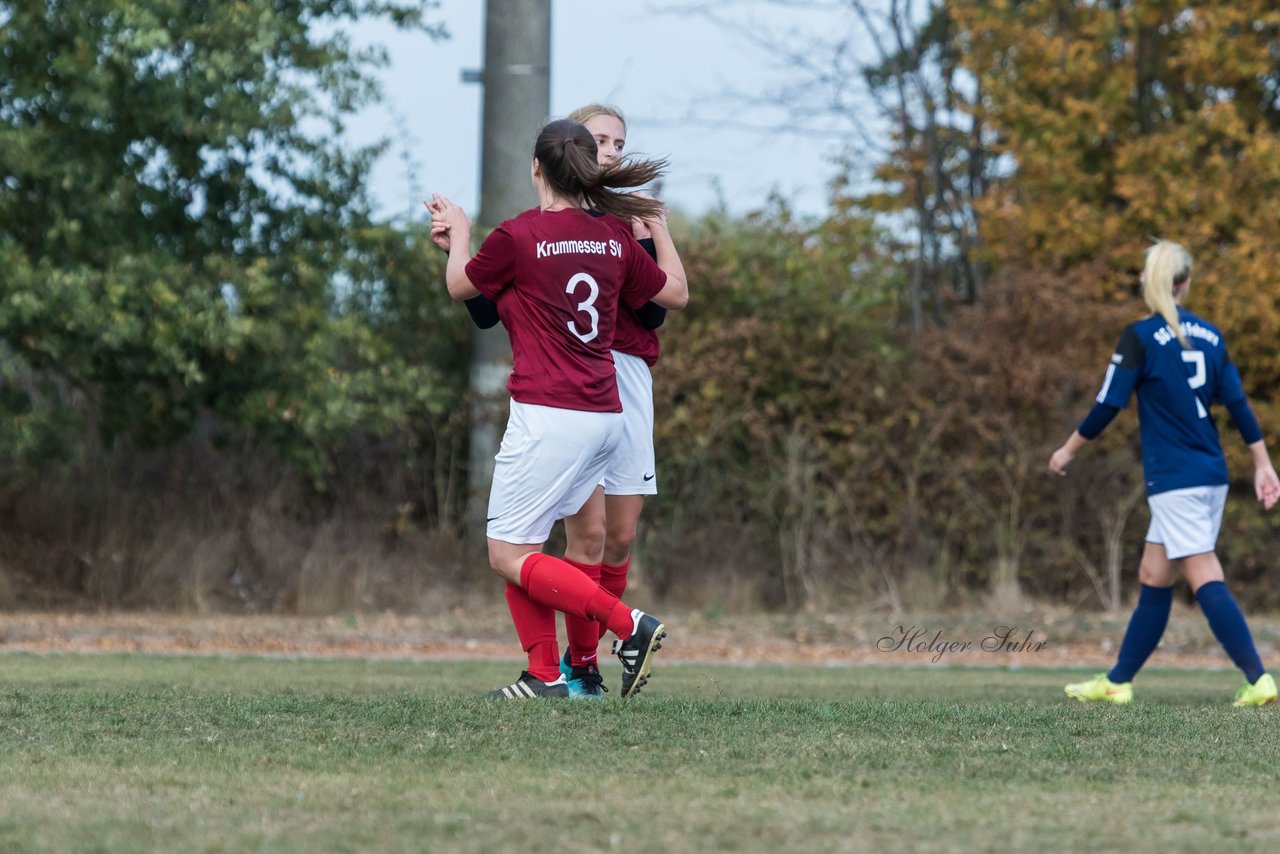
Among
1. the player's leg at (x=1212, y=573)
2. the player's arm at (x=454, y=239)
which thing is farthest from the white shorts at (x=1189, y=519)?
the player's arm at (x=454, y=239)

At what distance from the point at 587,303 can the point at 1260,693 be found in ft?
11.9

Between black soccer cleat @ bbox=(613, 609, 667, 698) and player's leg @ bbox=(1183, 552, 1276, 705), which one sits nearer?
black soccer cleat @ bbox=(613, 609, 667, 698)

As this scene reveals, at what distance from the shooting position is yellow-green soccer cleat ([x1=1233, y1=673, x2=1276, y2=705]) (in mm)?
7219

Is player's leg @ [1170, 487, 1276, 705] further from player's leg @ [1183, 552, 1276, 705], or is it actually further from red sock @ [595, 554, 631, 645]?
red sock @ [595, 554, 631, 645]

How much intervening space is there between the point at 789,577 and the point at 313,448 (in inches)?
181

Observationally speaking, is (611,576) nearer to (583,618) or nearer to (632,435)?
(583,618)

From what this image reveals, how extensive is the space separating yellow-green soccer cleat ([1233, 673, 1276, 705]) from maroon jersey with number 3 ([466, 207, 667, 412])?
3337mm

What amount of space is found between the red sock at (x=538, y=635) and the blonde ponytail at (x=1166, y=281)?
327cm

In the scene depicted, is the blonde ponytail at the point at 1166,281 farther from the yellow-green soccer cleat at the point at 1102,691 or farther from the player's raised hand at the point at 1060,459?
the yellow-green soccer cleat at the point at 1102,691

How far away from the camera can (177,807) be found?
3.82 m

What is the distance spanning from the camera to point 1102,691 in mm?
7668

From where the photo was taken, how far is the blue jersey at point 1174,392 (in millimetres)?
7391

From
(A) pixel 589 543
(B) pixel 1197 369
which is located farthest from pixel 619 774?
(B) pixel 1197 369
